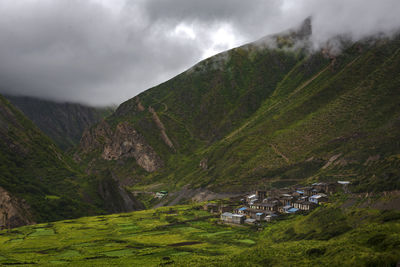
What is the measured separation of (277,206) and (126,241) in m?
52.7

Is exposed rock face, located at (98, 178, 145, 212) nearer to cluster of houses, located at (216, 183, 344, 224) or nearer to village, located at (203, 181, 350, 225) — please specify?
village, located at (203, 181, 350, 225)

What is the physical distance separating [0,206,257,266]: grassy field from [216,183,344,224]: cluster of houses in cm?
627

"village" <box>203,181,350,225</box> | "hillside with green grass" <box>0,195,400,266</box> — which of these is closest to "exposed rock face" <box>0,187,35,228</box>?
"hillside with green grass" <box>0,195,400,266</box>

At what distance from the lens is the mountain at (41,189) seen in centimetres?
14456

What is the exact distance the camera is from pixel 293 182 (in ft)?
566

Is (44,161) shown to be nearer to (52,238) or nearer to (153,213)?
(153,213)

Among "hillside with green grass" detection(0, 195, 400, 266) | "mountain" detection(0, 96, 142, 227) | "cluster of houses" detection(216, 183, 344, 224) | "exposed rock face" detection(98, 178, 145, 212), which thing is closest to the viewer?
"hillside with green grass" detection(0, 195, 400, 266)

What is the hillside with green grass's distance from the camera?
182 feet

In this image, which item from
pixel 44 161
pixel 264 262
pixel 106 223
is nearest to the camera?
pixel 264 262

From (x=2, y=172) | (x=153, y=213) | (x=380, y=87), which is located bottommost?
(x=153, y=213)

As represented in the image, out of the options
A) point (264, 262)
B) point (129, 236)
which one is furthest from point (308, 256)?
point (129, 236)

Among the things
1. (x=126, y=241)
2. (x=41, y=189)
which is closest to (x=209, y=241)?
(x=126, y=241)

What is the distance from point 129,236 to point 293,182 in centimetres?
9285

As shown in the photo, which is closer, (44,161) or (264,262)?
(264,262)
